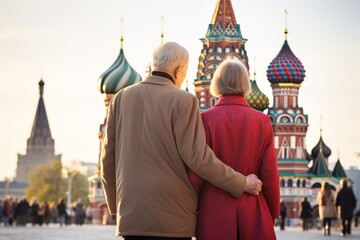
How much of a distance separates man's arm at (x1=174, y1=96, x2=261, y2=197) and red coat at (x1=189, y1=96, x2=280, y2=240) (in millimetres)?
114

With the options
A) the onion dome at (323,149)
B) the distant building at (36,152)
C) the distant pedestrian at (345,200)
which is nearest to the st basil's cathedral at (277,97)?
the onion dome at (323,149)

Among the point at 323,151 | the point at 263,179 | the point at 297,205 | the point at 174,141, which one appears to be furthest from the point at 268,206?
the point at 323,151

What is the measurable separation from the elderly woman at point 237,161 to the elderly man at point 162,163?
9 cm

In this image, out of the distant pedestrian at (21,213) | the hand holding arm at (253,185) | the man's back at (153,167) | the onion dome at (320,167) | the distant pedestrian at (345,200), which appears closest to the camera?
the man's back at (153,167)

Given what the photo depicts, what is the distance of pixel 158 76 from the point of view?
741cm

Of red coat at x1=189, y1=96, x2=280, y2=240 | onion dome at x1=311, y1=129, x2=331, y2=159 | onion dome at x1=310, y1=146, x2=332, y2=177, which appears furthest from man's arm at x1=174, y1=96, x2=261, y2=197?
onion dome at x1=311, y1=129, x2=331, y2=159

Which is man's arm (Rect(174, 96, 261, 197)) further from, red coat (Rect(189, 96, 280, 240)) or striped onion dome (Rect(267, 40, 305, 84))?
striped onion dome (Rect(267, 40, 305, 84))

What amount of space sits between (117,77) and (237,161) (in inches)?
2388

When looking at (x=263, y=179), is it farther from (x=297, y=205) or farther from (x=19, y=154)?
(x=19, y=154)

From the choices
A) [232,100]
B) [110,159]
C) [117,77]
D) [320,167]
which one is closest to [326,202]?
[232,100]

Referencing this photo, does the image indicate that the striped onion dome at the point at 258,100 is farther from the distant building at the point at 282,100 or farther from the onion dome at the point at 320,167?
the onion dome at the point at 320,167

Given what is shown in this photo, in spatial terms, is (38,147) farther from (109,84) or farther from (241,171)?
(241,171)

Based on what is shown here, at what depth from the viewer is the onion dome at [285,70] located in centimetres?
7212

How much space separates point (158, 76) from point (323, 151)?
236ft
